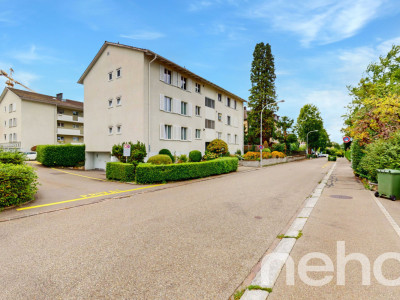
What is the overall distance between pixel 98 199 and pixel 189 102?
15968mm

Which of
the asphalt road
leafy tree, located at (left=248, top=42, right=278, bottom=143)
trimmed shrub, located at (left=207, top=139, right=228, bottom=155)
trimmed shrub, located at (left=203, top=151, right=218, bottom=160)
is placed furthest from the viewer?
leafy tree, located at (left=248, top=42, right=278, bottom=143)

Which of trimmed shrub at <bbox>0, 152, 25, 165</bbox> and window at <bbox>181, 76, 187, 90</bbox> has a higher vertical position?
window at <bbox>181, 76, 187, 90</bbox>

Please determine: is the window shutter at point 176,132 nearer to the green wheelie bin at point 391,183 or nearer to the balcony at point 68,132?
the green wheelie bin at point 391,183

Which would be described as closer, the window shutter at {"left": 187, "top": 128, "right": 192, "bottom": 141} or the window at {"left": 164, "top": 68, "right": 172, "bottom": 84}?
the window at {"left": 164, "top": 68, "right": 172, "bottom": 84}

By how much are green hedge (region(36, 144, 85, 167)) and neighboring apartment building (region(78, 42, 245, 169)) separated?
48.8 inches

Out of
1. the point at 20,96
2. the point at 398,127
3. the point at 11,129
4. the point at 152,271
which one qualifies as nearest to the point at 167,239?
the point at 152,271

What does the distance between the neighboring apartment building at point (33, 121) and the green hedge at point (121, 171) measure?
2469 centimetres

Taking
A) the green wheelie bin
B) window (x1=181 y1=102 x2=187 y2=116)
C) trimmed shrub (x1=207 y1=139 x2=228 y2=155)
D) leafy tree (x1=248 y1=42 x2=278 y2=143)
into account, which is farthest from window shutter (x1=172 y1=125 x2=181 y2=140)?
leafy tree (x1=248 y1=42 x2=278 y2=143)

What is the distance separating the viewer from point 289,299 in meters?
2.70

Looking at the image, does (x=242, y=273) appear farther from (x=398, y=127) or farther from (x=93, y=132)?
(x=93, y=132)

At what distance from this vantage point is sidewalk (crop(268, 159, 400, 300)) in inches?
111

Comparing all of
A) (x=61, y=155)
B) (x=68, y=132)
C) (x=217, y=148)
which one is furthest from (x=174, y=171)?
(x=68, y=132)

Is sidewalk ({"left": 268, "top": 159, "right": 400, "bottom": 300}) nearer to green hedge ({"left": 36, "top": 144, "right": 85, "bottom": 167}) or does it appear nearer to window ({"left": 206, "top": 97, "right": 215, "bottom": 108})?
window ({"left": 206, "top": 97, "right": 215, "bottom": 108})

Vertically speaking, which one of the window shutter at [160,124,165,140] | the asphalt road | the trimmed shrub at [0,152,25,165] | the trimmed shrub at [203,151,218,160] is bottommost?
the asphalt road
